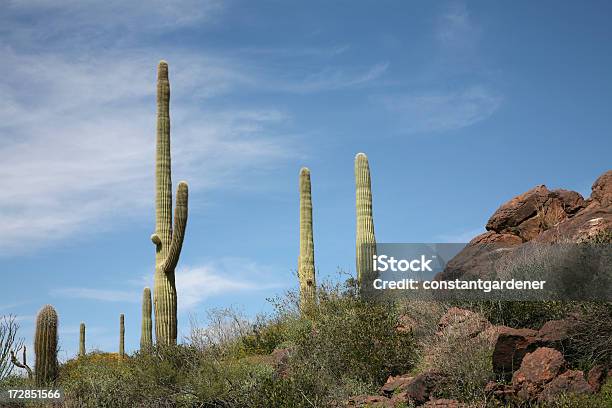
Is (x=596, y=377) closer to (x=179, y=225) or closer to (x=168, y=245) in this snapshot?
(x=179, y=225)

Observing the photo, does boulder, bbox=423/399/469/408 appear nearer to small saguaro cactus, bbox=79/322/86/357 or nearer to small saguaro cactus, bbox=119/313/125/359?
small saguaro cactus, bbox=119/313/125/359

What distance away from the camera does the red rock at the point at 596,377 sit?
10.5 m

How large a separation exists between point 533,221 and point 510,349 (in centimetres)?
889

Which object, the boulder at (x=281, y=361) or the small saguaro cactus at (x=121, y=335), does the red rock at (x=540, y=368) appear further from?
the small saguaro cactus at (x=121, y=335)

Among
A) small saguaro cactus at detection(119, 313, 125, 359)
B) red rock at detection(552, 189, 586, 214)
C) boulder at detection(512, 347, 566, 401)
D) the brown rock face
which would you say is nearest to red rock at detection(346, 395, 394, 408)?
boulder at detection(512, 347, 566, 401)

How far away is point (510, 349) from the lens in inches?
436

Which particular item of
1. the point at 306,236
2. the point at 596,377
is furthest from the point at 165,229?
the point at 596,377

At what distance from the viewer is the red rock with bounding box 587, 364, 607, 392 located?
10.5 m

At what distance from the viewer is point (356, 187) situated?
64.2 feet

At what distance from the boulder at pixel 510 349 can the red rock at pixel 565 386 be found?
0.76 meters

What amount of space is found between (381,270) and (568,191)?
5.73 meters

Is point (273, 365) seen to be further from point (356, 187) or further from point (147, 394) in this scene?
point (356, 187)

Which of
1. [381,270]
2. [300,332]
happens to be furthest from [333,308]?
[381,270]

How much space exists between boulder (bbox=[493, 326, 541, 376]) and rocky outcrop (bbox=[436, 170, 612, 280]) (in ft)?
15.9
